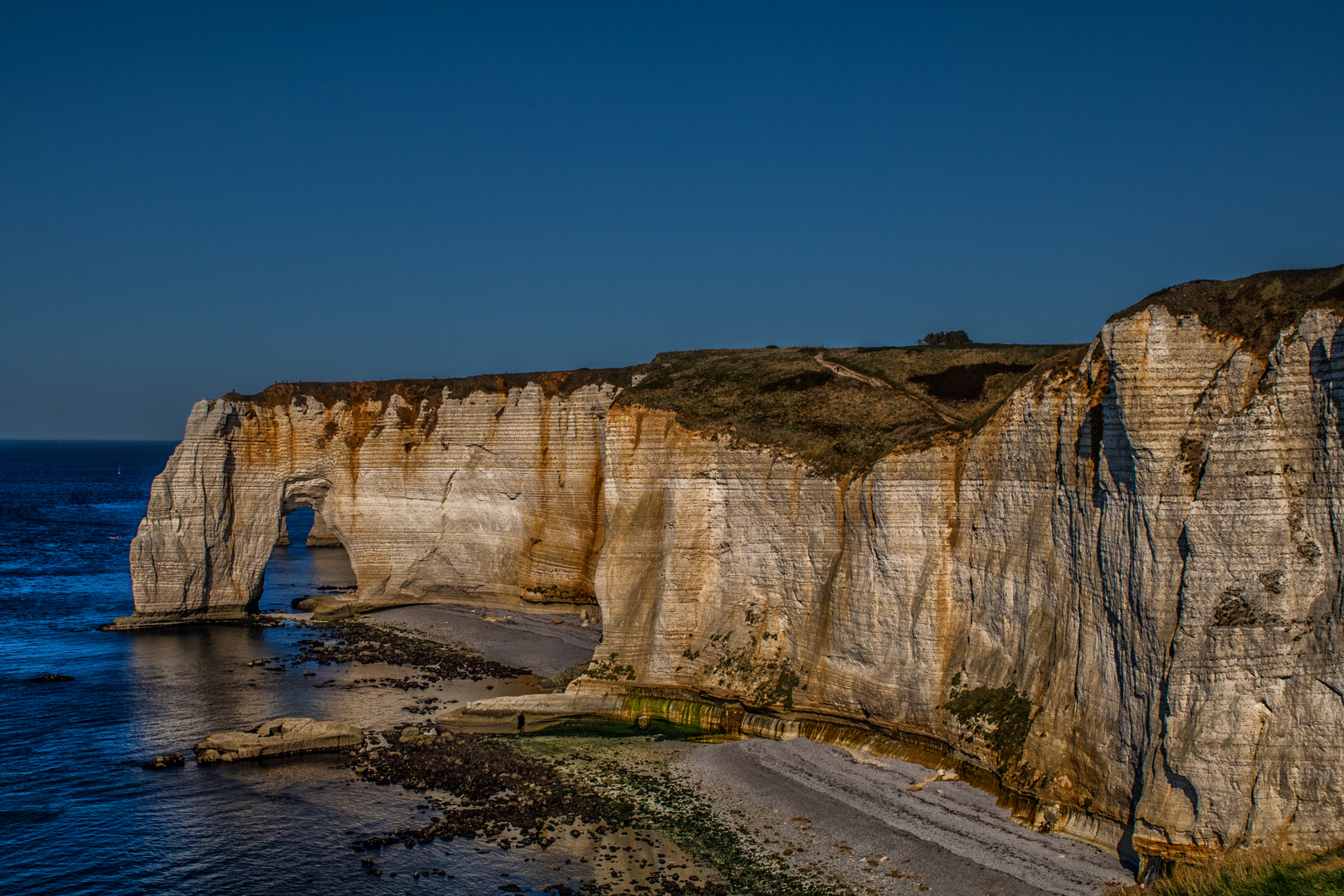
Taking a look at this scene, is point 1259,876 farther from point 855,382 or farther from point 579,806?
point 855,382

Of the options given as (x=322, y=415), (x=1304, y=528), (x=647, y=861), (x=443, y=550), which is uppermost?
(x=322, y=415)

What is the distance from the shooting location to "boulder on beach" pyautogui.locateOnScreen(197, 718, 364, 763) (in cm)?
2625

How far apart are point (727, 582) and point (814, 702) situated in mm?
4958

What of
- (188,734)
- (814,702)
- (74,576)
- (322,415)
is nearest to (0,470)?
(74,576)

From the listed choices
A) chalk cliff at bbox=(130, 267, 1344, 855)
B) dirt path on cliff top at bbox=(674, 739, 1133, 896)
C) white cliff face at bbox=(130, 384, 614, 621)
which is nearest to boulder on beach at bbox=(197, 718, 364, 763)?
chalk cliff at bbox=(130, 267, 1344, 855)

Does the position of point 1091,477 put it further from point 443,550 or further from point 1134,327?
point 443,550

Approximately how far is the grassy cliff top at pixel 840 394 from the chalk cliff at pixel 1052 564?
0.60 m

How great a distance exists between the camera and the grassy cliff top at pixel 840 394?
28.6 meters

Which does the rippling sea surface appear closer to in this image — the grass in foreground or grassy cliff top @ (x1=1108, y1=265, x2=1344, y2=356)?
the grass in foreground

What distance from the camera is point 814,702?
27.1 m

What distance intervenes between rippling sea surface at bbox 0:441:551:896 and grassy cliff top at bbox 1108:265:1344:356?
17.8 metres

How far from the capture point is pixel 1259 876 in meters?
14.7

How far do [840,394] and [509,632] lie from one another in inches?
748

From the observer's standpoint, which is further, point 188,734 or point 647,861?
point 188,734
